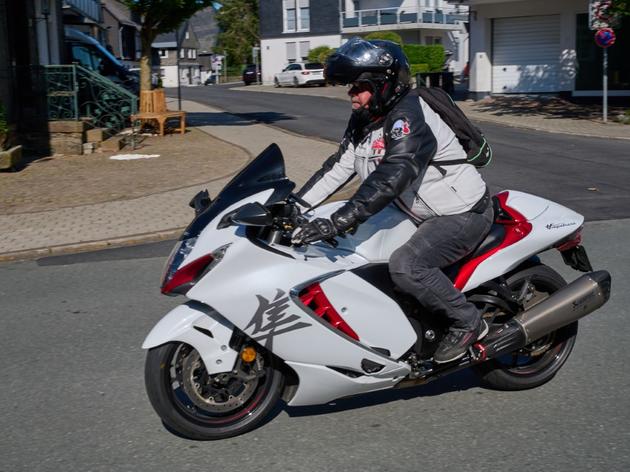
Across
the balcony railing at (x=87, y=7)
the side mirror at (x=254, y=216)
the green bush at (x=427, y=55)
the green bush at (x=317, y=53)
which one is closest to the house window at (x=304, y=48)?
the green bush at (x=317, y=53)

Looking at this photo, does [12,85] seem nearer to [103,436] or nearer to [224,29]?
[103,436]

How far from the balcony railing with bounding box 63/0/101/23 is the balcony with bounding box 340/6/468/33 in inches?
1098

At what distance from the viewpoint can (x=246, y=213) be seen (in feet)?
12.4

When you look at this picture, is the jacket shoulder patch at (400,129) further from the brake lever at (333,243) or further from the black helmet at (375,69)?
A: the brake lever at (333,243)

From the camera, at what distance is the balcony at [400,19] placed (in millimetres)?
57000

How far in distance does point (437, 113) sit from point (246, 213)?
1117 mm

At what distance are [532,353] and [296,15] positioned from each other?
63.8m

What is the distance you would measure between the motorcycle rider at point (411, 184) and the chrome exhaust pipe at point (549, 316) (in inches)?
4.6

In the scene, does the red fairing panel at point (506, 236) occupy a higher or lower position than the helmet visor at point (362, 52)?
lower

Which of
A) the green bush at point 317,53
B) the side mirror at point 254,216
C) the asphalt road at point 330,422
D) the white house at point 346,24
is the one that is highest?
the white house at point 346,24

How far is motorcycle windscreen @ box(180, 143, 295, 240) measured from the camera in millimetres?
4074

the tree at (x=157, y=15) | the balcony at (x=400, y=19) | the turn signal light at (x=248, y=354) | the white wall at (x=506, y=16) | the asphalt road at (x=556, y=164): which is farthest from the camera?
the balcony at (x=400, y=19)

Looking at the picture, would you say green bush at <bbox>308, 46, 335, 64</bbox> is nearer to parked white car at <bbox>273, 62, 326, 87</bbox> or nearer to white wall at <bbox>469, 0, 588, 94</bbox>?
parked white car at <bbox>273, 62, 326, 87</bbox>

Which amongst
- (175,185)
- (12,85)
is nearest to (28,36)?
(12,85)
